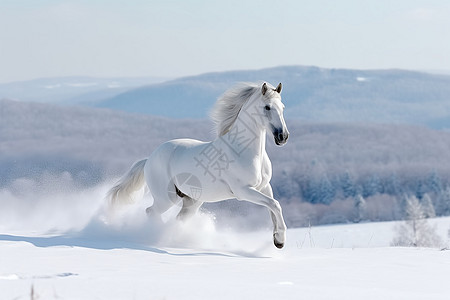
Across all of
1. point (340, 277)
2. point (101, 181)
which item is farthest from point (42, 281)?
point (101, 181)

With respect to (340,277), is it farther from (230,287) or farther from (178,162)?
(178,162)

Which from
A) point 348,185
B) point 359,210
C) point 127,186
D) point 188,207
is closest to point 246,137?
point 188,207

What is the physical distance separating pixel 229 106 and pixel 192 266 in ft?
8.91

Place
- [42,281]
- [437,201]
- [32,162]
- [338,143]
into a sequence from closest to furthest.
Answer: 1. [42,281]
2. [32,162]
3. [437,201]
4. [338,143]

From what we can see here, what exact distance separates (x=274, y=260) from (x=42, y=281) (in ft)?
8.99

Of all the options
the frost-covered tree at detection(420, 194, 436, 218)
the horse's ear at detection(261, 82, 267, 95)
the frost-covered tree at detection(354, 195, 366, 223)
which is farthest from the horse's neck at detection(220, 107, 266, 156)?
the frost-covered tree at detection(354, 195, 366, 223)

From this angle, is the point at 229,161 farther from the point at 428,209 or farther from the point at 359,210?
the point at 359,210

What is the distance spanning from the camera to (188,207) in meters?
8.60

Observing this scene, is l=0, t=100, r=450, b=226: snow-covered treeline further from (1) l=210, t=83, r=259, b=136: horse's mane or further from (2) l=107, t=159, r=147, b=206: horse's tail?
(1) l=210, t=83, r=259, b=136: horse's mane

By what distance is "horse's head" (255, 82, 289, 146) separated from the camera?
292 inches

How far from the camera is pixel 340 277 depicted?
5.72 meters

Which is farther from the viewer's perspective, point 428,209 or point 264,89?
point 428,209

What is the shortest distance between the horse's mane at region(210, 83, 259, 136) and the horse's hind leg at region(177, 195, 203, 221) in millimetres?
949

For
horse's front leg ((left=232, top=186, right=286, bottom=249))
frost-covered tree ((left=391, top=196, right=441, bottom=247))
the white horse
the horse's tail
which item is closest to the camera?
horse's front leg ((left=232, top=186, right=286, bottom=249))
